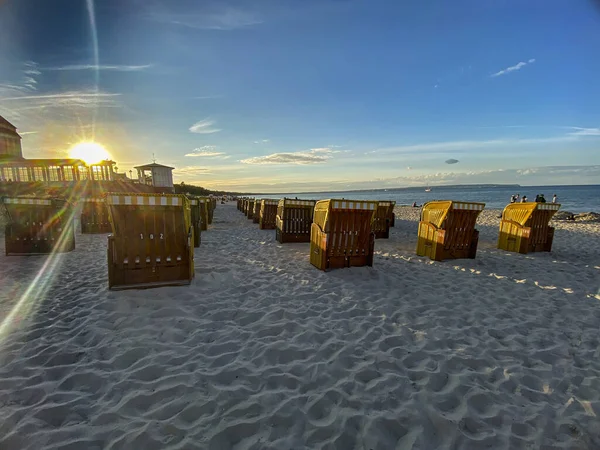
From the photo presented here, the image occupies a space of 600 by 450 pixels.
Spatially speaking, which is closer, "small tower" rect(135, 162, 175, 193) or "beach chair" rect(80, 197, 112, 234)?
"beach chair" rect(80, 197, 112, 234)

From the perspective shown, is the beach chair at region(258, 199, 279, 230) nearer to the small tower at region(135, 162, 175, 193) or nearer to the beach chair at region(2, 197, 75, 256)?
the beach chair at region(2, 197, 75, 256)

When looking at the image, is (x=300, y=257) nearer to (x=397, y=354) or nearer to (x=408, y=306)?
(x=408, y=306)

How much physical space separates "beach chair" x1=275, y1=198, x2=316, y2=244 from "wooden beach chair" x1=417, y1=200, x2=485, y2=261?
4.21 meters

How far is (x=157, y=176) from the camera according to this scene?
124ft

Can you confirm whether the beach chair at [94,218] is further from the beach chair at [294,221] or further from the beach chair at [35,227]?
the beach chair at [294,221]

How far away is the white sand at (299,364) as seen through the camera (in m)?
2.18

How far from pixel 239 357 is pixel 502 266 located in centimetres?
728

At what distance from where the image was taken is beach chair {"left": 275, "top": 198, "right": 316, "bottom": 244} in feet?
33.2

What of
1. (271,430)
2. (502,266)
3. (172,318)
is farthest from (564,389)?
(502,266)

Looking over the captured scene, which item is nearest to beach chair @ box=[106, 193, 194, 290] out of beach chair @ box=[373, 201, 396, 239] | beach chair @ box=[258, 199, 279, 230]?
beach chair @ box=[373, 201, 396, 239]

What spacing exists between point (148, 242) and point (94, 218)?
946 centimetres

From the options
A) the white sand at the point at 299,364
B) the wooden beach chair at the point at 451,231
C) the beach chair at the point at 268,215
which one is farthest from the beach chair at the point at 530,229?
the beach chair at the point at 268,215

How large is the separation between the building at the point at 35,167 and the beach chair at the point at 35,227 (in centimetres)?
2667

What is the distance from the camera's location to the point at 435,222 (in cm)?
791
